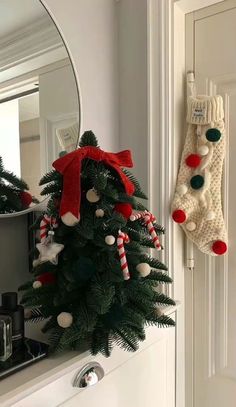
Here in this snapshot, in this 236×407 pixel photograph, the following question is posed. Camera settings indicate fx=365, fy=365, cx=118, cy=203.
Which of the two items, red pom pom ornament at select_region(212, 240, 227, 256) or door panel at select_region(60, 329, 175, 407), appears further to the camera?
red pom pom ornament at select_region(212, 240, 227, 256)

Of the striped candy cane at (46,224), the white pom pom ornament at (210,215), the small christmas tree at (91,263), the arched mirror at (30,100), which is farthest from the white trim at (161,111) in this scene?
the striped candy cane at (46,224)

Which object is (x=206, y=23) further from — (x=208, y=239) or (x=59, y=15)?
(x=208, y=239)

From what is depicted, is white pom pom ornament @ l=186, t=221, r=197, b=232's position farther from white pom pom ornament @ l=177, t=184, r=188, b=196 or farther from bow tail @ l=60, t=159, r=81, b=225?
bow tail @ l=60, t=159, r=81, b=225

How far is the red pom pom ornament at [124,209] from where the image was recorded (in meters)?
0.84

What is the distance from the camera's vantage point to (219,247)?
1179mm

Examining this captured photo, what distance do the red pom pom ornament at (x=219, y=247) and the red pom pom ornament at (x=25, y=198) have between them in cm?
60

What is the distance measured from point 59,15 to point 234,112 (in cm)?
64

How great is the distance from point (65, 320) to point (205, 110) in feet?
2.63

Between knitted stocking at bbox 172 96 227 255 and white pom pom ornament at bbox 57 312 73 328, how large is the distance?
1.79 feet

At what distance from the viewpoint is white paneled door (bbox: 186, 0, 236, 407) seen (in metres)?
1.24

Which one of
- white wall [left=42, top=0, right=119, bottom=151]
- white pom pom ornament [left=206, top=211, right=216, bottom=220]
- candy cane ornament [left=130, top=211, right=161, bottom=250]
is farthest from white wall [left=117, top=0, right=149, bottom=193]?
candy cane ornament [left=130, top=211, right=161, bottom=250]

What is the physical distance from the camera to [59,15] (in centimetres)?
112

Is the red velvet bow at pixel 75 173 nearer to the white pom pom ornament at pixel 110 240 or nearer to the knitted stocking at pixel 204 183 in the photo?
the white pom pom ornament at pixel 110 240

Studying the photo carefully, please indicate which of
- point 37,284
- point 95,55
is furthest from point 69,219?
point 95,55
